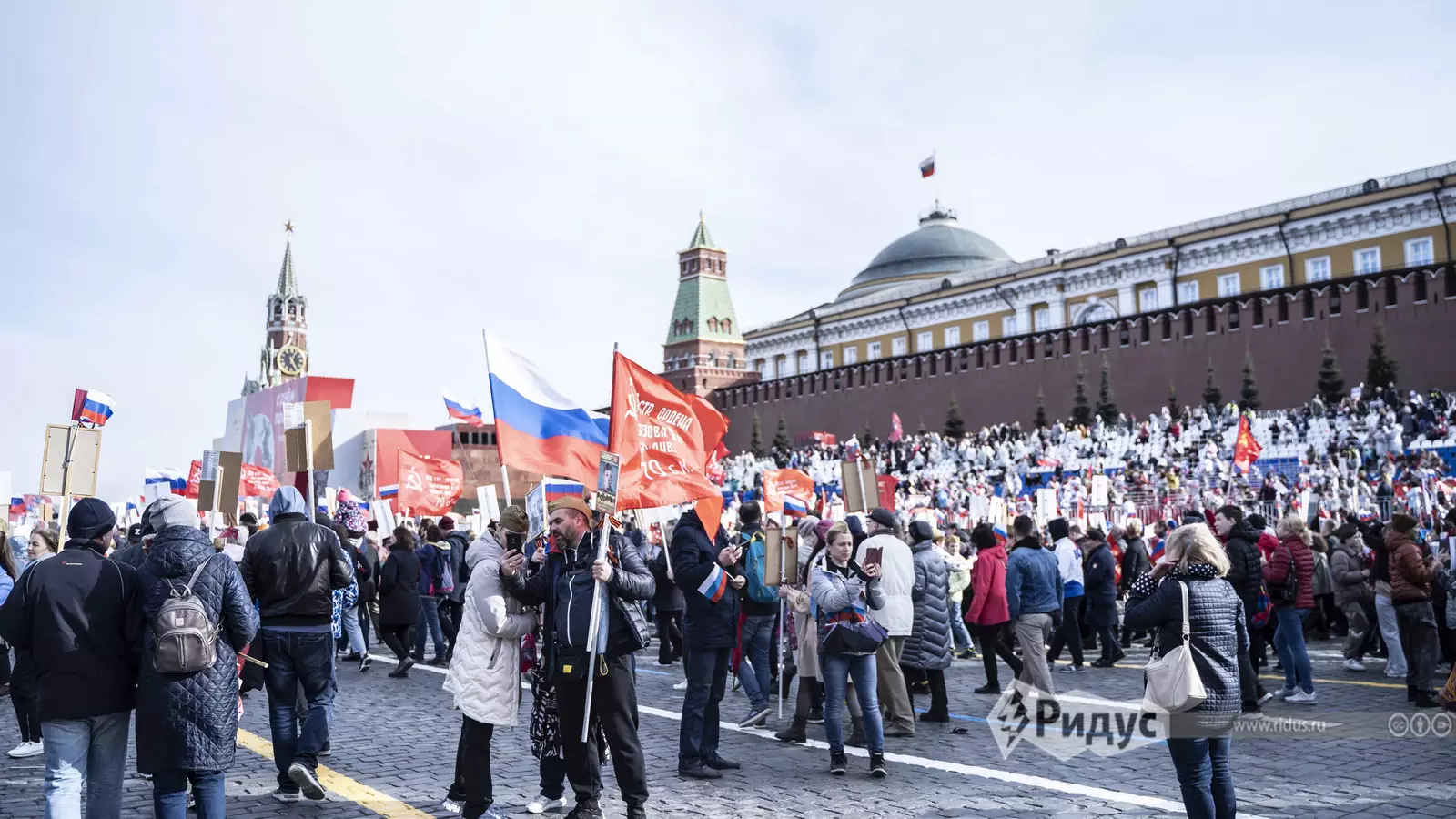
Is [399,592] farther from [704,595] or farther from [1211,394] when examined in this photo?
[1211,394]

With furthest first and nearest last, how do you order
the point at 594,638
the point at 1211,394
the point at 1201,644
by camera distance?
the point at 1211,394 → the point at 594,638 → the point at 1201,644

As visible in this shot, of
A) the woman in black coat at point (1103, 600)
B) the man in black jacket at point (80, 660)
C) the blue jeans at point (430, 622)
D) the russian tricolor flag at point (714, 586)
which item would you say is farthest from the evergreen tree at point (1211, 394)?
the man in black jacket at point (80, 660)

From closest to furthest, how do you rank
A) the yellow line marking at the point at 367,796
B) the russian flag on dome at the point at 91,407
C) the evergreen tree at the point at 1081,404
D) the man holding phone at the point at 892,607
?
the yellow line marking at the point at 367,796
the man holding phone at the point at 892,607
the russian flag on dome at the point at 91,407
the evergreen tree at the point at 1081,404

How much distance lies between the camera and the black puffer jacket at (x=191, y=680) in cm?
455

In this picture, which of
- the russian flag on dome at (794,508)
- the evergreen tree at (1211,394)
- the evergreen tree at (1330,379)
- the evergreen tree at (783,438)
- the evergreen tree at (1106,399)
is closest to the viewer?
the russian flag on dome at (794,508)

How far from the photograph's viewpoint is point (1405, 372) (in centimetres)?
3416

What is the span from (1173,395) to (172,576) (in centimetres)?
3912

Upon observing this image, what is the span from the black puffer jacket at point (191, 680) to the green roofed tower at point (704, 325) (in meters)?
68.9

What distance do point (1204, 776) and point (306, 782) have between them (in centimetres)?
430

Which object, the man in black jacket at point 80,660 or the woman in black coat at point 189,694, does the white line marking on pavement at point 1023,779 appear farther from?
the man in black jacket at point 80,660

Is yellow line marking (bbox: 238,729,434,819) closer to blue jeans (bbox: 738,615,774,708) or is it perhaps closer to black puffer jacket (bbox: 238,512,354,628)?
black puffer jacket (bbox: 238,512,354,628)

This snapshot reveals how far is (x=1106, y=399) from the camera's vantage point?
4075cm

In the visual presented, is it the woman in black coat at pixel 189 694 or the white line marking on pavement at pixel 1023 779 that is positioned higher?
the woman in black coat at pixel 189 694

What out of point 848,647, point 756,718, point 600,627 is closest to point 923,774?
point 848,647
